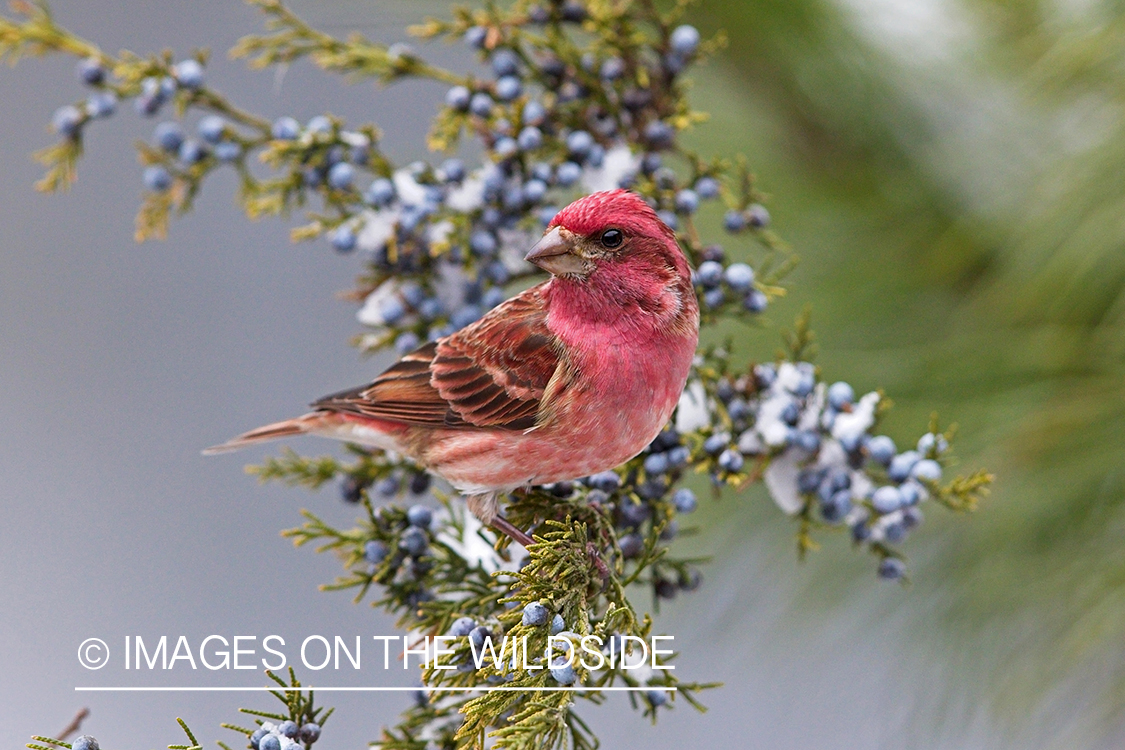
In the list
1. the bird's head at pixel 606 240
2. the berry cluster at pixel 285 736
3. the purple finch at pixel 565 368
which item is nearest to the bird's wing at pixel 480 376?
the purple finch at pixel 565 368

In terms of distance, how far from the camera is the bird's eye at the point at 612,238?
1263 mm

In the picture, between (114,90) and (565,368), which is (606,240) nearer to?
(565,368)

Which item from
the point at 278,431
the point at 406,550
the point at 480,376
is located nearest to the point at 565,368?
the point at 480,376

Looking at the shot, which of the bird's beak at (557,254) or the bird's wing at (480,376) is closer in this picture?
the bird's beak at (557,254)

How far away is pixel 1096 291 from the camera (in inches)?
60.3

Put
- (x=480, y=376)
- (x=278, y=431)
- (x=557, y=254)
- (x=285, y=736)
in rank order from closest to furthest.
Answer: (x=285, y=736) < (x=557, y=254) < (x=480, y=376) < (x=278, y=431)

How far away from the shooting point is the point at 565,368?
133cm

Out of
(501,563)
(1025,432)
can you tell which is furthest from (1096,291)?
(501,563)

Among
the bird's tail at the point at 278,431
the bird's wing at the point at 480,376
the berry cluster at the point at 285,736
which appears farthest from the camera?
the bird's tail at the point at 278,431

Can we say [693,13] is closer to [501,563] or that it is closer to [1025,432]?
[1025,432]

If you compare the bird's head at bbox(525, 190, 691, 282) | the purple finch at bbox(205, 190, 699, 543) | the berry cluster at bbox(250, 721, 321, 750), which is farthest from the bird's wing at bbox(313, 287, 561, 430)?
the berry cluster at bbox(250, 721, 321, 750)

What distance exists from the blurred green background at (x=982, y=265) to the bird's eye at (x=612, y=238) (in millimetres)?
477

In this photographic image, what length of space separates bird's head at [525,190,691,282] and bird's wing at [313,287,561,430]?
124 mm

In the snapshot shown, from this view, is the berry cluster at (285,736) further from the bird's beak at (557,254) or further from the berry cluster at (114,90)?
the berry cluster at (114,90)
